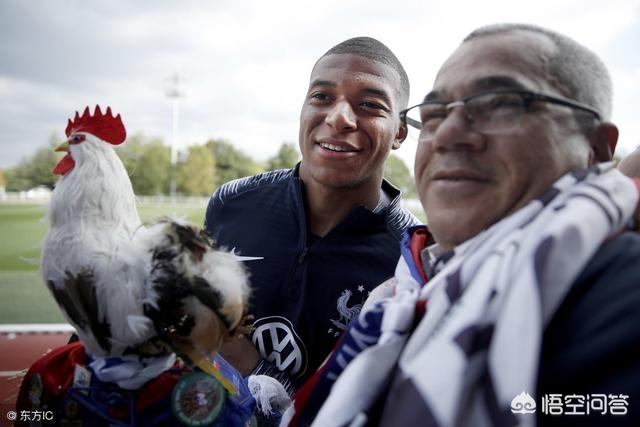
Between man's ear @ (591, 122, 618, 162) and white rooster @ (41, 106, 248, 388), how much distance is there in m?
0.99

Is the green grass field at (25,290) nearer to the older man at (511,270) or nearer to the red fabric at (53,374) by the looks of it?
the red fabric at (53,374)

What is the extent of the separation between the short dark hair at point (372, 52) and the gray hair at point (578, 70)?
2.91 ft

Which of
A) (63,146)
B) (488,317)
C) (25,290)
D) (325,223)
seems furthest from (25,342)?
(488,317)

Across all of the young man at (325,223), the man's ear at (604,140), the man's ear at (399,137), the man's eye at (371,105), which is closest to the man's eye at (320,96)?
the young man at (325,223)

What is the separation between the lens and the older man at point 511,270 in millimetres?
789

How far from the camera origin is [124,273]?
1127mm

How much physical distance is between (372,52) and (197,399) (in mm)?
1589

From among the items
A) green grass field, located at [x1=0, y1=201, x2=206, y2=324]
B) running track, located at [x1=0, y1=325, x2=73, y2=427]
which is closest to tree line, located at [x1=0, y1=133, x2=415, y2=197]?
green grass field, located at [x1=0, y1=201, x2=206, y2=324]

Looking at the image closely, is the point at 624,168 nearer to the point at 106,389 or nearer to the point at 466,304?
the point at 466,304

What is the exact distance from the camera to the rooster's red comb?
1.35 meters

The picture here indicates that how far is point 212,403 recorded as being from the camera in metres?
1.23

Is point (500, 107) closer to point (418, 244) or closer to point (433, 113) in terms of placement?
point (433, 113)


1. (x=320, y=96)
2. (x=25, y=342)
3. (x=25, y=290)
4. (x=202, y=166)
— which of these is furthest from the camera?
(x=202, y=166)

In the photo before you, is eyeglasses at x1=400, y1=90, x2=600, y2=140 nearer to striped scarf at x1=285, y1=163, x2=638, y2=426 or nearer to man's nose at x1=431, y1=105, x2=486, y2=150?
man's nose at x1=431, y1=105, x2=486, y2=150
